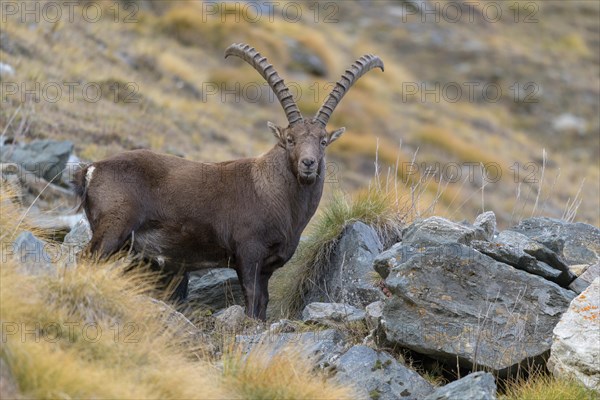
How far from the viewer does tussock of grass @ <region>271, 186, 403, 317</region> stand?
10086mm

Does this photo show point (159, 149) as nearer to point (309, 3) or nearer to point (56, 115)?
point (56, 115)

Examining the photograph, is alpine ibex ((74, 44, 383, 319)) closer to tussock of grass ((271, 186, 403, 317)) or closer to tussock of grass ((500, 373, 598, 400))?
tussock of grass ((271, 186, 403, 317))

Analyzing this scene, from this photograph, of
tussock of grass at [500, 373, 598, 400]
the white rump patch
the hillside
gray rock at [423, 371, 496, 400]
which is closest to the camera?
gray rock at [423, 371, 496, 400]

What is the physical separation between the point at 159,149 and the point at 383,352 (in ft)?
35.7

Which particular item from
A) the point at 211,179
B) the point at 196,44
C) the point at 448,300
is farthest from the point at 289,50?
the point at 448,300

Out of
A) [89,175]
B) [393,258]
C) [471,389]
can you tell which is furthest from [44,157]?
[471,389]

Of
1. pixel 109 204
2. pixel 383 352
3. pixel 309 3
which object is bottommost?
pixel 383 352

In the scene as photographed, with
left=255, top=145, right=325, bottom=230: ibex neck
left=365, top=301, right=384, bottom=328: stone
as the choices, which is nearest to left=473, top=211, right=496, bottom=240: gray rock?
left=365, top=301, right=384, bottom=328: stone

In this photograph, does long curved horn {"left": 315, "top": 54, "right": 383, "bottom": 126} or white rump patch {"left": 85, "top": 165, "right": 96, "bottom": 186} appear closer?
white rump patch {"left": 85, "top": 165, "right": 96, "bottom": 186}

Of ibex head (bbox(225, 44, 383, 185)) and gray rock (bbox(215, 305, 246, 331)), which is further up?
ibex head (bbox(225, 44, 383, 185))

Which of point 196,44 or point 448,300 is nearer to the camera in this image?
point 448,300

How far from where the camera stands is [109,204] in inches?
364

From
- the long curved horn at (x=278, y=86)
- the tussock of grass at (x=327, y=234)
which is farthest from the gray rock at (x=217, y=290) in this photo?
the long curved horn at (x=278, y=86)

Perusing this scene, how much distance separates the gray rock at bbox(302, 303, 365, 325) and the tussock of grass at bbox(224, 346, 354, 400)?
160cm
